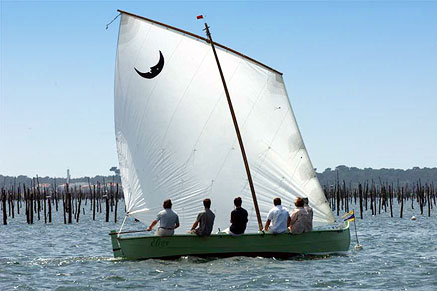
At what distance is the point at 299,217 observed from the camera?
19375 mm

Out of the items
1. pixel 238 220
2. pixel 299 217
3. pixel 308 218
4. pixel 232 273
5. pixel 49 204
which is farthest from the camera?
pixel 49 204

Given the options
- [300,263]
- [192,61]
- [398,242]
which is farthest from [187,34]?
[398,242]

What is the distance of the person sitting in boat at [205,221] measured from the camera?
1883cm

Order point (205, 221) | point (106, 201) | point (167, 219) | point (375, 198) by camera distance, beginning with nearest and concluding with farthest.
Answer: point (205, 221), point (167, 219), point (106, 201), point (375, 198)

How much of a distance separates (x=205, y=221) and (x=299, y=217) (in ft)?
7.97

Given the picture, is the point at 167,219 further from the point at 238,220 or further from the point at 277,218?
the point at 277,218

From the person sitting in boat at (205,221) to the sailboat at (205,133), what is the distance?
5.54 feet

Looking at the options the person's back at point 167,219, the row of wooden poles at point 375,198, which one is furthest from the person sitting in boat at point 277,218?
the row of wooden poles at point 375,198

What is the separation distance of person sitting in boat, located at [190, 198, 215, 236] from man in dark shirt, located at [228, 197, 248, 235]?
0.56 metres

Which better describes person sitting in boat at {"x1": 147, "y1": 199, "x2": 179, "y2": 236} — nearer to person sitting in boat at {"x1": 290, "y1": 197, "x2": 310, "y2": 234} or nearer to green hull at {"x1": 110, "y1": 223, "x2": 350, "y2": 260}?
green hull at {"x1": 110, "y1": 223, "x2": 350, "y2": 260}

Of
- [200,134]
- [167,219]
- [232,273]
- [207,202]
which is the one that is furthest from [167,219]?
[200,134]

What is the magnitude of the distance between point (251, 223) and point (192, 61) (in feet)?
15.5

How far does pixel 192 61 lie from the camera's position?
21.0 metres

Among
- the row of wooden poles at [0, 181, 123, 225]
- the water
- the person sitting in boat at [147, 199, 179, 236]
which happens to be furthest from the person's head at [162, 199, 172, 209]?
the row of wooden poles at [0, 181, 123, 225]
